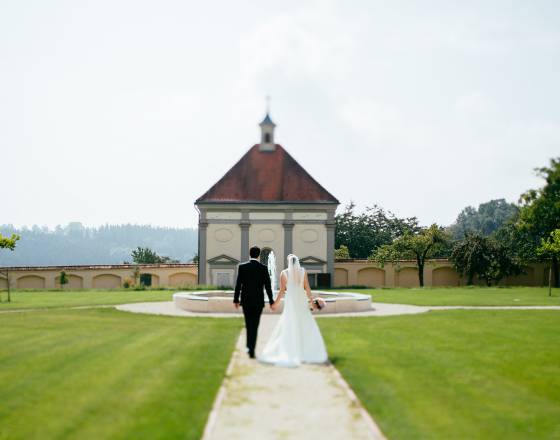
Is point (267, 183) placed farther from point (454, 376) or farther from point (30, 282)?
point (454, 376)

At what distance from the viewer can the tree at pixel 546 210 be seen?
54.9m

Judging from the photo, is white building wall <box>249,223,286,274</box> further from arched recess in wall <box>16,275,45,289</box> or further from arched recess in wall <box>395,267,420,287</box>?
arched recess in wall <box>16,275,45,289</box>

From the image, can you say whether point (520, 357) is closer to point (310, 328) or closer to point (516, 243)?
point (310, 328)

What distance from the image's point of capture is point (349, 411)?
7.24 metres

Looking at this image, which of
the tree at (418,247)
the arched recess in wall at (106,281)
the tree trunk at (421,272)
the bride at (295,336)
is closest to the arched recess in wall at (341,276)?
the tree at (418,247)

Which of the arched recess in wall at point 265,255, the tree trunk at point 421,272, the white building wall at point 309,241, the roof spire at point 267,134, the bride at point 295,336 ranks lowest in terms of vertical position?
the bride at point 295,336

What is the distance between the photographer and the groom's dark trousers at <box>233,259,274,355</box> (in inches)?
444

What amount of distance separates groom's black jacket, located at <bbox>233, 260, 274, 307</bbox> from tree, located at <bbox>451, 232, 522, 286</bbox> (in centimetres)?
4568

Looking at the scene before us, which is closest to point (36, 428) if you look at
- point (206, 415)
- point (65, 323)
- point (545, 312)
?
point (206, 415)

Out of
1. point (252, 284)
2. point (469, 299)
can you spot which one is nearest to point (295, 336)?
point (252, 284)

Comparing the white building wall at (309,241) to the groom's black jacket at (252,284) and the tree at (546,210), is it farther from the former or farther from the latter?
the groom's black jacket at (252,284)

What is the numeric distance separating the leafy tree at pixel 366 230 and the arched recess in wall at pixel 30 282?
110 ft

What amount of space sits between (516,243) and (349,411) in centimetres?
5661

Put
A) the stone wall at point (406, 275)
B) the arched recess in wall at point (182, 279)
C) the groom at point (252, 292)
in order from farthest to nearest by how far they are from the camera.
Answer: the arched recess in wall at point (182, 279)
the stone wall at point (406, 275)
the groom at point (252, 292)
